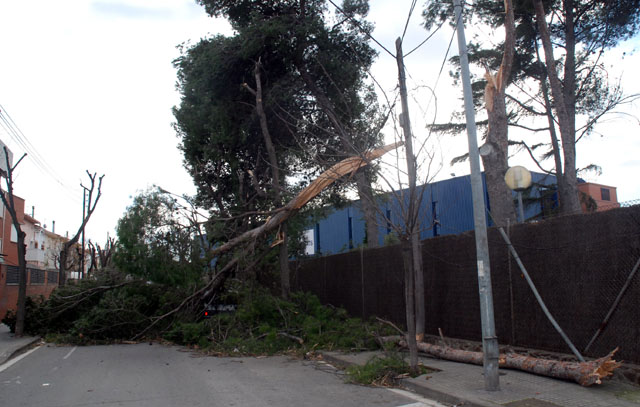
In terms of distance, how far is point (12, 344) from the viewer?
1566 centimetres

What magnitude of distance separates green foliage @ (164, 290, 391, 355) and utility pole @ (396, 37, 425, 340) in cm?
141

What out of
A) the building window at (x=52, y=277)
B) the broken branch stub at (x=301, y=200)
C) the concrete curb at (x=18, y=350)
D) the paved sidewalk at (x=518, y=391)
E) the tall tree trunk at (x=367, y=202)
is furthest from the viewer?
the building window at (x=52, y=277)

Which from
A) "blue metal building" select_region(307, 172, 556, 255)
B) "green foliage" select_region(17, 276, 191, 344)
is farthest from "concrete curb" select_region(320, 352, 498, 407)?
"blue metal building" select_region(307, 172, 556, 255)

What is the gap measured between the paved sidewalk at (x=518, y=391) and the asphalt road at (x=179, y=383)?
1.17 feet

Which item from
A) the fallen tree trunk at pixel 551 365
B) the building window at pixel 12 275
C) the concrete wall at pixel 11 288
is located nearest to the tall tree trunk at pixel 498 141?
the fallen tree trunk at pixel 551 365

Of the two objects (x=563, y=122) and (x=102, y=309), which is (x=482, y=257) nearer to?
(x=563, y=122)

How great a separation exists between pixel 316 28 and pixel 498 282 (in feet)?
37.1

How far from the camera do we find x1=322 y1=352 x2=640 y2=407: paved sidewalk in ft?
21.7

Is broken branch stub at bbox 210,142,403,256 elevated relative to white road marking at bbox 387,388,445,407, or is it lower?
elevated

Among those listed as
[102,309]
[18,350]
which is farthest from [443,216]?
[18,350]

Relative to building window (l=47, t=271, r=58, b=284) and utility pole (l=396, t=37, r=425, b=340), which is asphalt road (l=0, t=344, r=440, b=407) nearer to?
utility pole (l=396, t=37, r=425, b=340)

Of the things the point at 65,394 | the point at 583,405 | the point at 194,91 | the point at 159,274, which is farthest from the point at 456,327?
the point at 194,91

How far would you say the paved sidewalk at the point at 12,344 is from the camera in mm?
13379

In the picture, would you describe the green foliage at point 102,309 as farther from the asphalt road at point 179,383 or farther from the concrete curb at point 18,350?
the asphalt road at point 179,383
